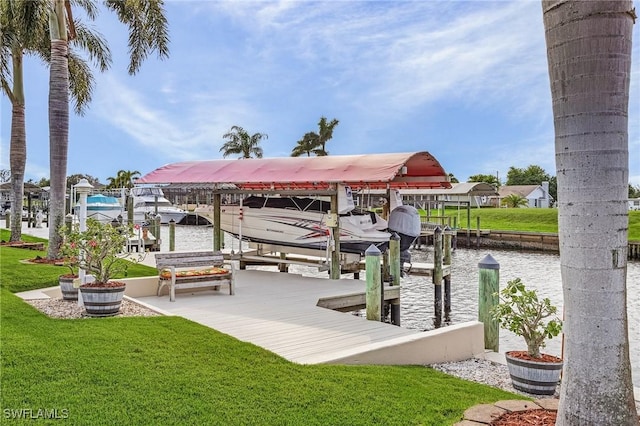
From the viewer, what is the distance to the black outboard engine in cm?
1286

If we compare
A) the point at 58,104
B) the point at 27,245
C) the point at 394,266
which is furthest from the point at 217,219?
the point at 27,245

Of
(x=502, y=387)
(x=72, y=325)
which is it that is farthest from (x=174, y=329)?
(x=502, y=387)

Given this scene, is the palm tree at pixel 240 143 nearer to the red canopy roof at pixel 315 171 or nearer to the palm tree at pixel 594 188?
the red canopy roof at pixel 315 171

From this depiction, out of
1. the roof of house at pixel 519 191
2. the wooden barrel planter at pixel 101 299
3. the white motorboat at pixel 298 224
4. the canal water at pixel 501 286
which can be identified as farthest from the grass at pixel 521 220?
the wooden barrel planter at pixel 101 299

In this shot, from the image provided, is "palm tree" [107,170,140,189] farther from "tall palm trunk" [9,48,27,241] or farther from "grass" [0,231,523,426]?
"grass" [0,231,523,426]

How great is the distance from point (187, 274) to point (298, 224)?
395 cm

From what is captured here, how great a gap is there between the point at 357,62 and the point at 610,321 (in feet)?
29.7

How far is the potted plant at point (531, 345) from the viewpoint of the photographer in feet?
17.5

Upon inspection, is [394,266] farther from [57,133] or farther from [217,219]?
[57,133]

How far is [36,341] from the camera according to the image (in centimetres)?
552

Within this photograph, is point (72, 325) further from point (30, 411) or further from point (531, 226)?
point (531, 226)

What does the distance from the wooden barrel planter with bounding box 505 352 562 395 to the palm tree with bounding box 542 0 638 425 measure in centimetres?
219

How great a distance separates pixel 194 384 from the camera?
14.8 ft

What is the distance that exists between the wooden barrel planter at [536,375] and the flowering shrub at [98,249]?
569cm
